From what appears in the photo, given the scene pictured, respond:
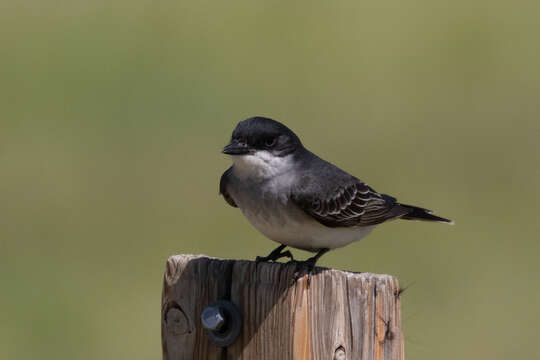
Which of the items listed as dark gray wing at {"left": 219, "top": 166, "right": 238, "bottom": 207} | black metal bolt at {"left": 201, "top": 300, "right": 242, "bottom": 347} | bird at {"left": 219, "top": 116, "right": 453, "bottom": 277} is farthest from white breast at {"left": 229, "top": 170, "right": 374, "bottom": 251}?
black metal bolt at {"left": 201, "top": 300, "right": 242, "bottom": 347}

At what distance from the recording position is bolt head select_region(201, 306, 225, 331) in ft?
14.1

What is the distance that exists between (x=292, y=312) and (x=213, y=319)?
1.24ft

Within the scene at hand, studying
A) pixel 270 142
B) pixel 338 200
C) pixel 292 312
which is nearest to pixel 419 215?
pixel 338 200

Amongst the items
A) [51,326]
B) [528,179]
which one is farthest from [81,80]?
[528,179]

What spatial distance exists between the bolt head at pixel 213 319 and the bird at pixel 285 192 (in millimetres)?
1261

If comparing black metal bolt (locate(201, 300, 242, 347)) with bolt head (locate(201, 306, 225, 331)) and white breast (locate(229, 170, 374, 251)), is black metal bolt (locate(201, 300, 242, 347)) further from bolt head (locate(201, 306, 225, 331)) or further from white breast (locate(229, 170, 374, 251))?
white breast (locate(229, 170, 374, 251))

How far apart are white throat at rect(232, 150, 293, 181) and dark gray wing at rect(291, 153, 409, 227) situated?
0.56 feet

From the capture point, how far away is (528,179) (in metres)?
13.0

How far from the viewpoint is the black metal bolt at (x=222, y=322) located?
14.1 feet

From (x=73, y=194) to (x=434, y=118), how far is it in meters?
5.79

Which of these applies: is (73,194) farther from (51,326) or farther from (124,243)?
(51,326)

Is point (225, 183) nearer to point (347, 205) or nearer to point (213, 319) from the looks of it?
point (347, 205)

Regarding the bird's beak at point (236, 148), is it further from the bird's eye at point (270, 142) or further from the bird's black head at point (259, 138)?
the bird's eye at point (270, 142)

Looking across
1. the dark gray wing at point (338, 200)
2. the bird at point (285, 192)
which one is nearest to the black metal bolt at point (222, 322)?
the bird at point (285, 192)
